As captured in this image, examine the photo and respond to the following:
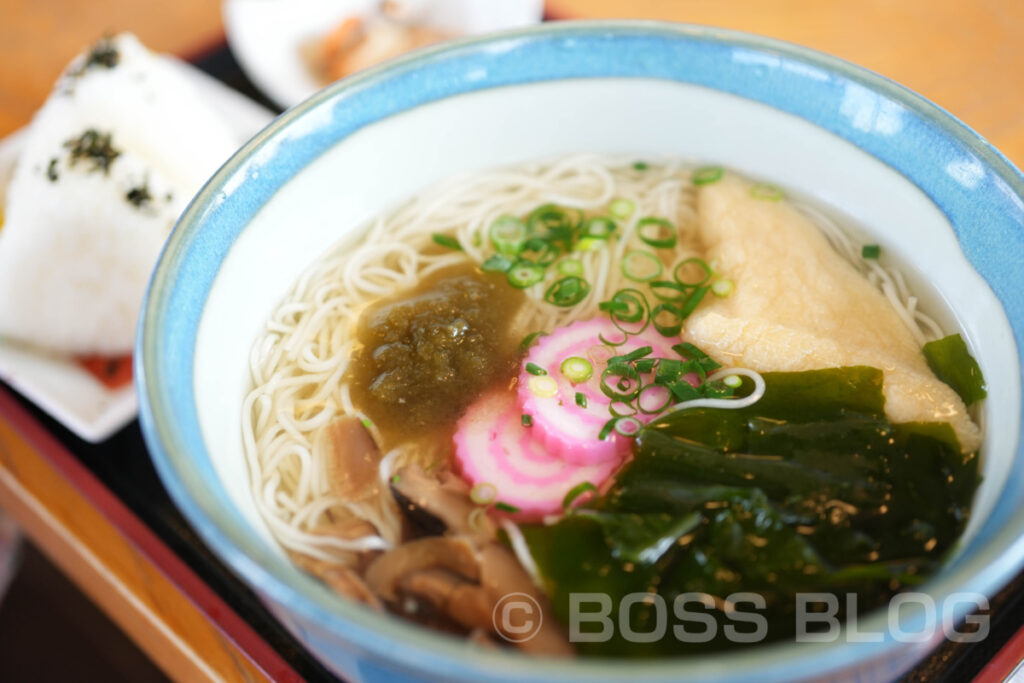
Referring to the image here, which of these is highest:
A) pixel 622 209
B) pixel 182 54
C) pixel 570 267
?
pixel 622 209

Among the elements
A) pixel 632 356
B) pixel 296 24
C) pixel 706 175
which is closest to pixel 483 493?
pixel 632 356

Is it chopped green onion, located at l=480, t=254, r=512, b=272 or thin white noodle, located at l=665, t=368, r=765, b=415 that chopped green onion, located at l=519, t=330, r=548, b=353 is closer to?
chopped green onion, located at l=480, t=254, r=512, b=272

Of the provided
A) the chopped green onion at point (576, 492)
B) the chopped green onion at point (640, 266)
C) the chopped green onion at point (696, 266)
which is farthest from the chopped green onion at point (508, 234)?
the chopped green onion at point (576, 492)

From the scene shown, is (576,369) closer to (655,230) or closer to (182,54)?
(655,230)

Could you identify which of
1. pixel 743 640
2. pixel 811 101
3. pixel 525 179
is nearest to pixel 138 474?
pixel 525 179

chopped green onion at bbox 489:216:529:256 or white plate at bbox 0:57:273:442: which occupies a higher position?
chopped green onion at bbox 489:216:529:256

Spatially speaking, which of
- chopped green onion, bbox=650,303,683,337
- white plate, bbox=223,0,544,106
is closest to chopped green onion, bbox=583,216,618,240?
chopped green onion, bbox=650,303,683,337

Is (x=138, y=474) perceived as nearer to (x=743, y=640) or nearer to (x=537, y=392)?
(x=537, y=392)
